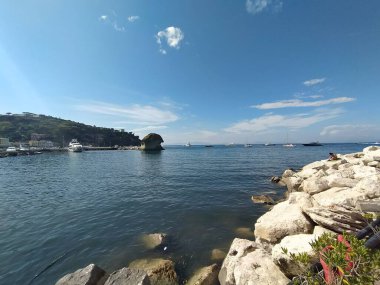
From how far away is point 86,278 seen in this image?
242 inches

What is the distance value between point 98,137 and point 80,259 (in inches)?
7635

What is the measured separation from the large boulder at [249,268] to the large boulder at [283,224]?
1.86m

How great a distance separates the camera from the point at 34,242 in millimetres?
10164

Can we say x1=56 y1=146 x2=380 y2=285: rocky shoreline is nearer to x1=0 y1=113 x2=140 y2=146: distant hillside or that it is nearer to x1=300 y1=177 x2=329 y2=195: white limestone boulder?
x1=300 y1=177 x2=329 y2=195: white limestone boulder

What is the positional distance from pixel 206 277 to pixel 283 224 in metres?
4.04

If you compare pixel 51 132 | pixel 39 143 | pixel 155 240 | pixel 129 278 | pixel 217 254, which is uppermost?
pixel 51 132

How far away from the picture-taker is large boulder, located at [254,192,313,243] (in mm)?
8328

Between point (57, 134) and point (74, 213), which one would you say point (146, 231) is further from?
point (57, 134)

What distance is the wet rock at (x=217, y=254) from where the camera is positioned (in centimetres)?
885

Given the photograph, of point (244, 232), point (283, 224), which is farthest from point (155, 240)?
point (283, 224)

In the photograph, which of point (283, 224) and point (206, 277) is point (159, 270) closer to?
point (206, 277)

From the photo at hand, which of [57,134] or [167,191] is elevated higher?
[57,134]

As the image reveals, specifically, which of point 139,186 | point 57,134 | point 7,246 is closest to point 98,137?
point 57,134

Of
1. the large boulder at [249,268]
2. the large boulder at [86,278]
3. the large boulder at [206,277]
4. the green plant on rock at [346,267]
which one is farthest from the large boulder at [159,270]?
the green plant on rock at [346,267]
